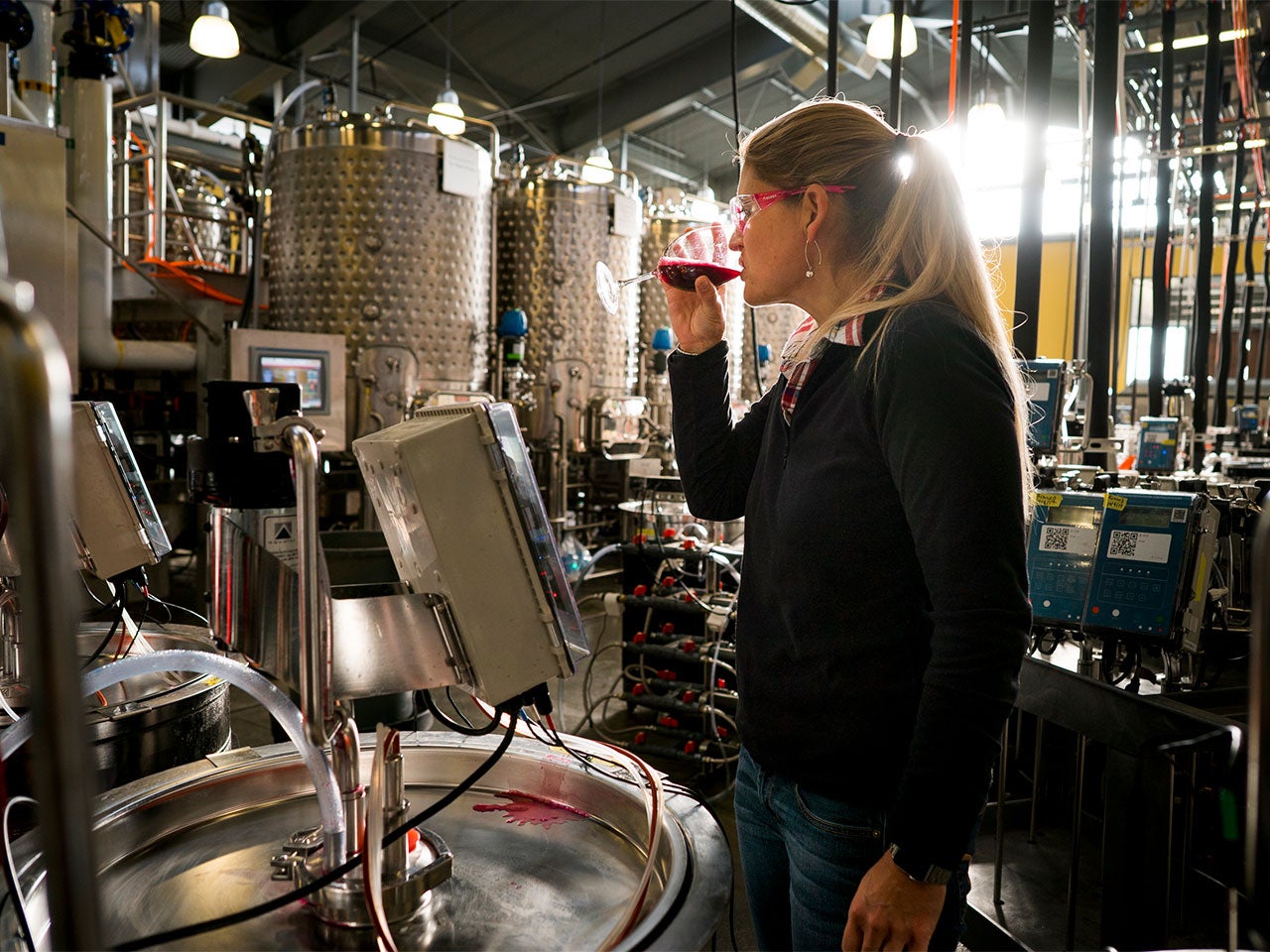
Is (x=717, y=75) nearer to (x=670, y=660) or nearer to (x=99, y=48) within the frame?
(x=99, y=48)

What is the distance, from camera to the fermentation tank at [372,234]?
4719 mm

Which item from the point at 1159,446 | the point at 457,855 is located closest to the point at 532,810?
the point at 457,855

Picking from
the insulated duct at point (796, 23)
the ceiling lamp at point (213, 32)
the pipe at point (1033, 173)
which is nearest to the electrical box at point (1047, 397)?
the pipe at point (1033, 173)

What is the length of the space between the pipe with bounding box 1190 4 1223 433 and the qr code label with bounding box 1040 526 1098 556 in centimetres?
277

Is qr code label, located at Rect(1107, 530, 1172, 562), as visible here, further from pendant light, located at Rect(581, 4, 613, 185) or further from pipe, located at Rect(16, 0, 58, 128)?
pendant light, located at Rect(581, 4, 613, 185)

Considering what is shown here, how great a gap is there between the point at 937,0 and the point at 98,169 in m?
6.52

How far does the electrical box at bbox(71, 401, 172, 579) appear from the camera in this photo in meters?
1.23

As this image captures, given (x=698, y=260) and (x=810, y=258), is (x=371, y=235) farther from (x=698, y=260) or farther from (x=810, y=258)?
(x=810, y=258)

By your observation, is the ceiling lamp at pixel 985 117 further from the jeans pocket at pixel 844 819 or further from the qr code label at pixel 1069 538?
the jeans pocket at pixel 844 819

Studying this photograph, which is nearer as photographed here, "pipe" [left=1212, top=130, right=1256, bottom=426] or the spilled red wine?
the spilled red wine

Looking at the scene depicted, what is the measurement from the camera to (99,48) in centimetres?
405

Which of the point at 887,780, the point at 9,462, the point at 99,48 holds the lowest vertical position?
the point at 887,780

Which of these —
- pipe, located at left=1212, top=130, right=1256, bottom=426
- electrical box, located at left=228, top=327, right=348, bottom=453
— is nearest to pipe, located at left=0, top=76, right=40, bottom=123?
electrical box, located at left=228, top=327, right=348, bottom=453

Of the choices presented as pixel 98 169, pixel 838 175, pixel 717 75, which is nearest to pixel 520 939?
pixel 838 175
